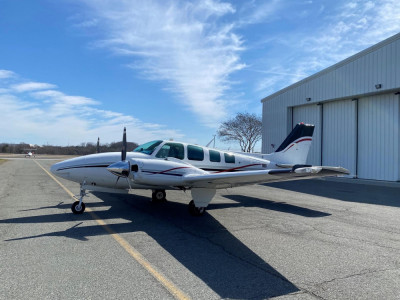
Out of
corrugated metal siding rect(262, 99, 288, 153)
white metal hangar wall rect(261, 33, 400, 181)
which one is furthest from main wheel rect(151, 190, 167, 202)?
corrugated metal siding rect(262, 99, 288, 153)

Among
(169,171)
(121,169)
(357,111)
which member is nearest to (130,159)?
(121,169)

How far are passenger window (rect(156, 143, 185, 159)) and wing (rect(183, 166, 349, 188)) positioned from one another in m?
1.40

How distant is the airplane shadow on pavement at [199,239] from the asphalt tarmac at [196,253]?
18 mm

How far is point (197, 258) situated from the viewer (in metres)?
4.78

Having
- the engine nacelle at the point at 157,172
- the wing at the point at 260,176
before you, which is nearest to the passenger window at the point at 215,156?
the wing at the point at 260,176

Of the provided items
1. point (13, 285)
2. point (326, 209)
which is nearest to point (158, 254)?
point (13, 285)

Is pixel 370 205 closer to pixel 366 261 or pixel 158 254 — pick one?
pixel 366 261

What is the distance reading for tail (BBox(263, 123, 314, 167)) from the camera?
12367 mm

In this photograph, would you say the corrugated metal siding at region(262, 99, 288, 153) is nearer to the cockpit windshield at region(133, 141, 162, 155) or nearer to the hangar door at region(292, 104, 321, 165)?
the hangar door at region(292, 104, 321, 165)

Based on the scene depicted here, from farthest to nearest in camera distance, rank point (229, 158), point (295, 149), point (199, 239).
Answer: point (295, 149) → point (229, 158) → point (199, 239)

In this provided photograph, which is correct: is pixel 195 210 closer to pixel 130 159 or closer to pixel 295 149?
pixel 130 159

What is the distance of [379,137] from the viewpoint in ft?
63.6

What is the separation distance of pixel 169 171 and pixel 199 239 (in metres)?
2.29

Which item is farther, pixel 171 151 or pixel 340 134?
pixel 340 134
